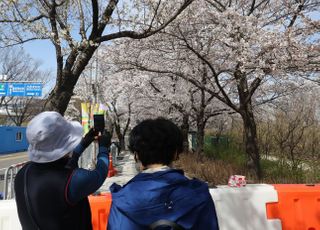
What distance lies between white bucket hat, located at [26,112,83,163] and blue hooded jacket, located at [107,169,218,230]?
0.51 m

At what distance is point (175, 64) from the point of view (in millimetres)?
14039

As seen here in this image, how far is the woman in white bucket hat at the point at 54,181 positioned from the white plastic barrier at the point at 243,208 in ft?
7.22

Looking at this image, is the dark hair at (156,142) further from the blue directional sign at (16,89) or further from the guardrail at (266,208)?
the blue directional sign at (16,89)

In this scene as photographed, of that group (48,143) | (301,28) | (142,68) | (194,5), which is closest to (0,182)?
(142,68)

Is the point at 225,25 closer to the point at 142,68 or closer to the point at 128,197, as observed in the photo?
the point at 142,68

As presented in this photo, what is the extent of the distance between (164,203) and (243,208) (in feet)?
8.56

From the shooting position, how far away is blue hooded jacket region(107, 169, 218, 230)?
64.3 inches

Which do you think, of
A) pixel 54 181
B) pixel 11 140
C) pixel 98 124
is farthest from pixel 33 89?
pixel 54 181

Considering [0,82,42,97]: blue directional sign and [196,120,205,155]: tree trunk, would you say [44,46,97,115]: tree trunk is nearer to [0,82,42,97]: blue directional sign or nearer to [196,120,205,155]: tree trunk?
[196,120,205,155]: tree trunk

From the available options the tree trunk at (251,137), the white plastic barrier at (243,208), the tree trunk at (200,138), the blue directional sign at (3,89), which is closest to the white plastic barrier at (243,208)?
the white plastic barrier at (243,208)

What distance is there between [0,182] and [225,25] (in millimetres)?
8995

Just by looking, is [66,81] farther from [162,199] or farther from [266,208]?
[162,199]

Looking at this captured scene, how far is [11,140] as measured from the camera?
107 ft

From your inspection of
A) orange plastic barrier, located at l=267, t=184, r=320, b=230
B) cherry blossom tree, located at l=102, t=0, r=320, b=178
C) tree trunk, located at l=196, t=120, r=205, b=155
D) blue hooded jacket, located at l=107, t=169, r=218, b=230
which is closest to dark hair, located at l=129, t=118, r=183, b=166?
blue hooded jacket, located at l=107, t=169, r=218, b=230
